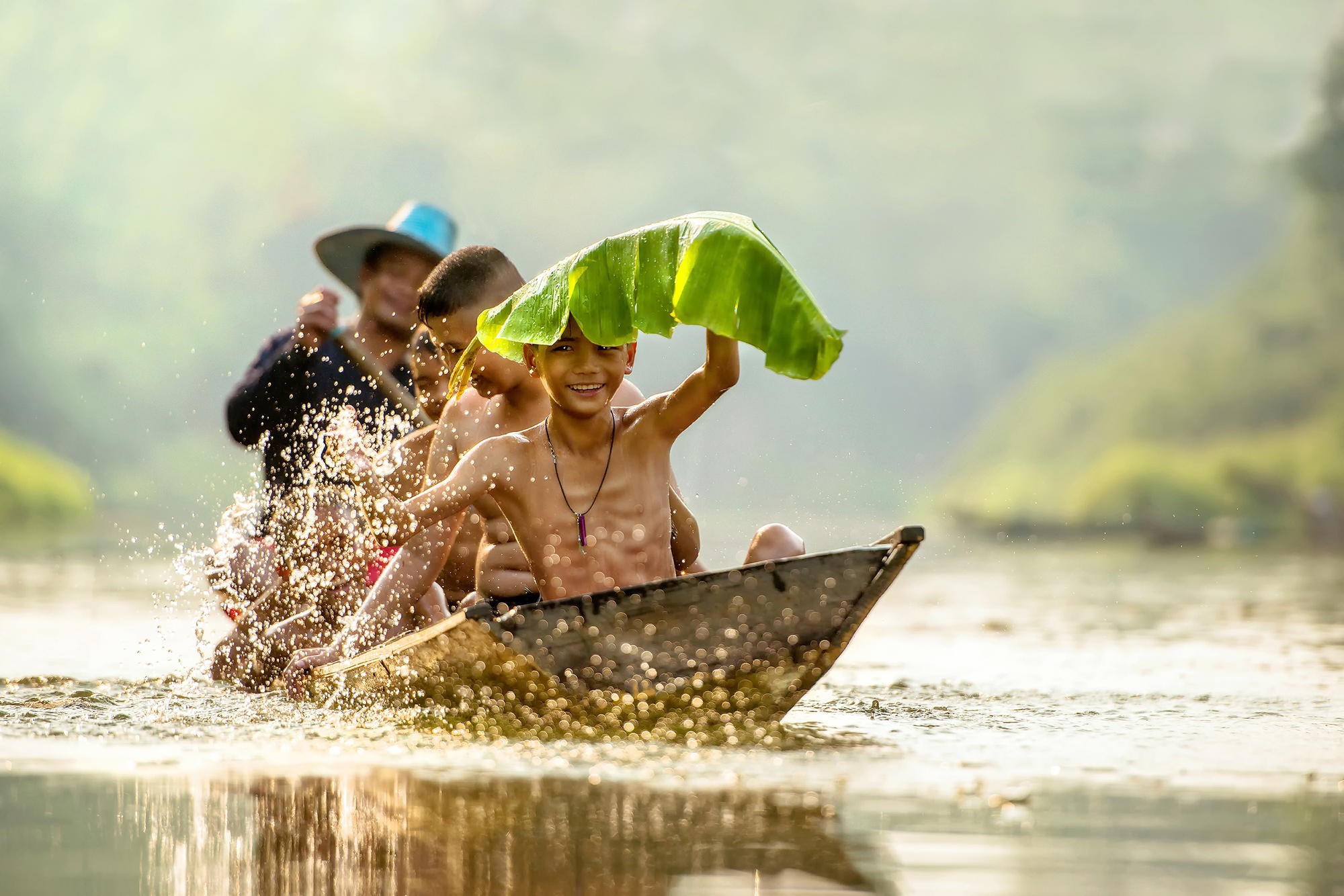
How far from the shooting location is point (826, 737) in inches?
164

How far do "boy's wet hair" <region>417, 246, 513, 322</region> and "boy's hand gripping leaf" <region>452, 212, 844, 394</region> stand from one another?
783 millimetres

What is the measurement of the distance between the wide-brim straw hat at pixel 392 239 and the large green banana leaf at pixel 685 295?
2904mm

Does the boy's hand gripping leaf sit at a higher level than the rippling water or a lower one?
higher

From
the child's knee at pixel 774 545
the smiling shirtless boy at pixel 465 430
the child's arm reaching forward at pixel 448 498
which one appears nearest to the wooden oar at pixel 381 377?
the smiling shirtless boy at pixel 465 430

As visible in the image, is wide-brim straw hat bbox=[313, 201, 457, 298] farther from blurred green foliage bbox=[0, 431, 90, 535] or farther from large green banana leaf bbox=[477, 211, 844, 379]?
blurred green foliage bbox=[0, 431, 90, 535]

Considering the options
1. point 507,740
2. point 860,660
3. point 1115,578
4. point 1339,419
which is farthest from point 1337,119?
point 507,740

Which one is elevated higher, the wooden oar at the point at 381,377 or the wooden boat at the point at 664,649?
the wooden oar at the point at 381,377

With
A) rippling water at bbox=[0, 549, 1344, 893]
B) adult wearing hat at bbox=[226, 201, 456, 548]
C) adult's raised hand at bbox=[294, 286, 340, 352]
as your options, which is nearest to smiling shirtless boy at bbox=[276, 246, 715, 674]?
rippling water at bbox=[0, 549, 1344, 893]

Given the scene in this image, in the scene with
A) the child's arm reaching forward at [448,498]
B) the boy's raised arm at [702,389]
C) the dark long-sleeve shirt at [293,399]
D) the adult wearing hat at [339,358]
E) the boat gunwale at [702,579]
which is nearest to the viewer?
the boat gunwale at [702,579]

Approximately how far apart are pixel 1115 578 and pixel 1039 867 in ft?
35.8

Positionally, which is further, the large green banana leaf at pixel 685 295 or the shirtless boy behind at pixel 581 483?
the shirtless boy behind at pixel 581 483

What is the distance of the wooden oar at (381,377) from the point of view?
6699 millimetres

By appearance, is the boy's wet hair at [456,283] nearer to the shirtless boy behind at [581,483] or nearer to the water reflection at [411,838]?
the shirtless boy behind at [581,483]

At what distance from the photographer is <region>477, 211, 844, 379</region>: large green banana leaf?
4.04 m
